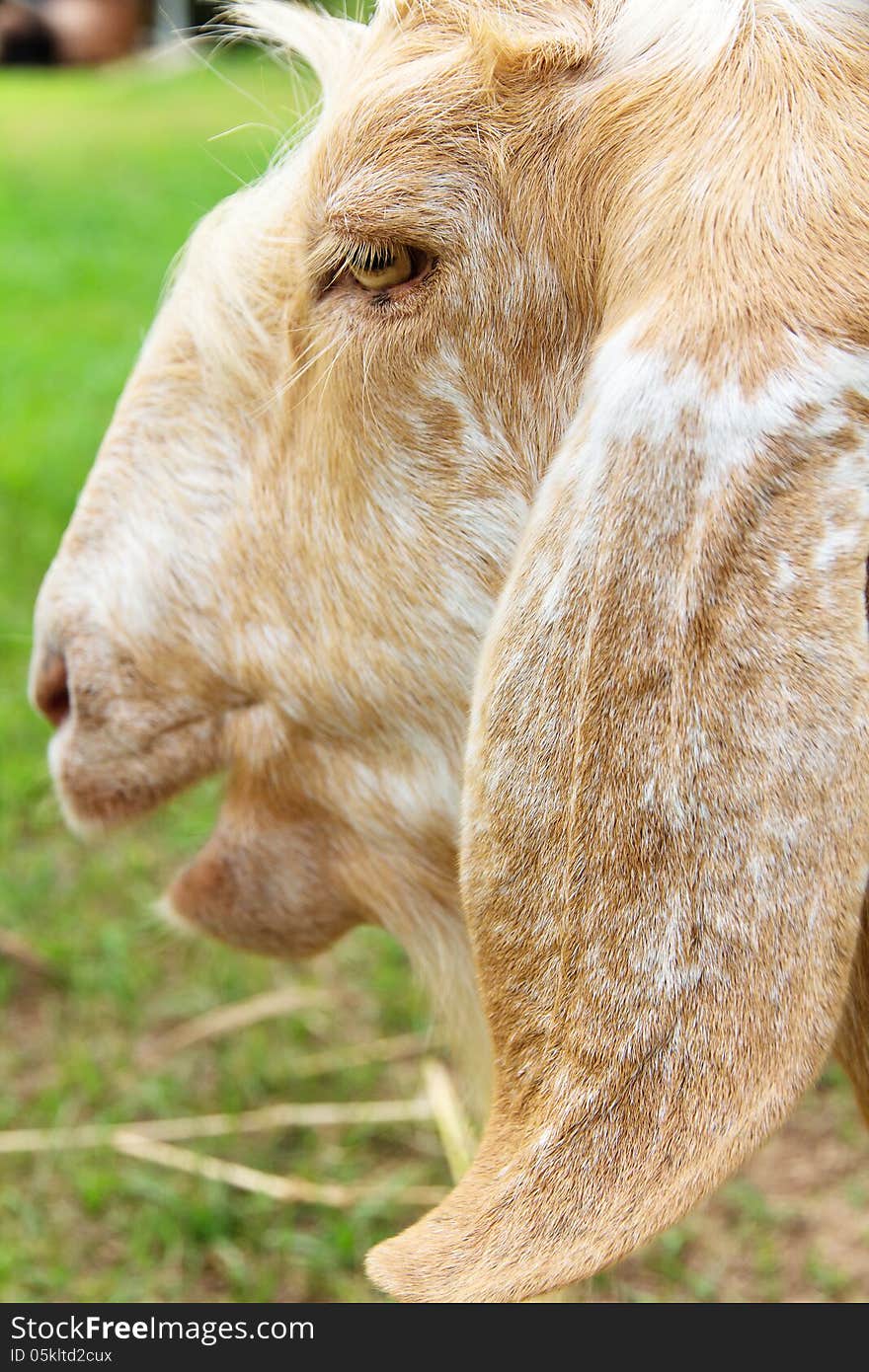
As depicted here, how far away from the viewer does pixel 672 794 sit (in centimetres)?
136

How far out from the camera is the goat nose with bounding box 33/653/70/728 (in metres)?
2.25

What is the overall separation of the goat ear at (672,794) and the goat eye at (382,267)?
15.1 inches

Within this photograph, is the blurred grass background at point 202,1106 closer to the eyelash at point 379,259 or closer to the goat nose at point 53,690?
the eyelash at point 379,259

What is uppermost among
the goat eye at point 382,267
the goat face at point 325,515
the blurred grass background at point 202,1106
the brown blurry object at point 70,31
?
the goat eye at point 382,267

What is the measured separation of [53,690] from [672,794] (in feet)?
4.17

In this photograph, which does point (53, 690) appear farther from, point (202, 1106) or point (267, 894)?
point (202, 1106)

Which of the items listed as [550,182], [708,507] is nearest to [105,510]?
[550,182]

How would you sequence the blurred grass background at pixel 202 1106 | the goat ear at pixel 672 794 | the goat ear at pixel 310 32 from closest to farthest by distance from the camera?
the goat ear at pixel 672 794 < the goat ear at pixel 310 32 < the blurred grass background at pixel 202 1106

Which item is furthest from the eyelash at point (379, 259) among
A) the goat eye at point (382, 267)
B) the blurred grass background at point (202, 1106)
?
the blurred grass background at point (202, 1106)

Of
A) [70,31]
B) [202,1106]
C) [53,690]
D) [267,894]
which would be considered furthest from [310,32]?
[70,31]

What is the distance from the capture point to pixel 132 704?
220 cm

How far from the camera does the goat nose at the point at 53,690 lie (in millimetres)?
2246

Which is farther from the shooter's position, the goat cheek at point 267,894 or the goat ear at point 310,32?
the goat cheek at point 267,894
